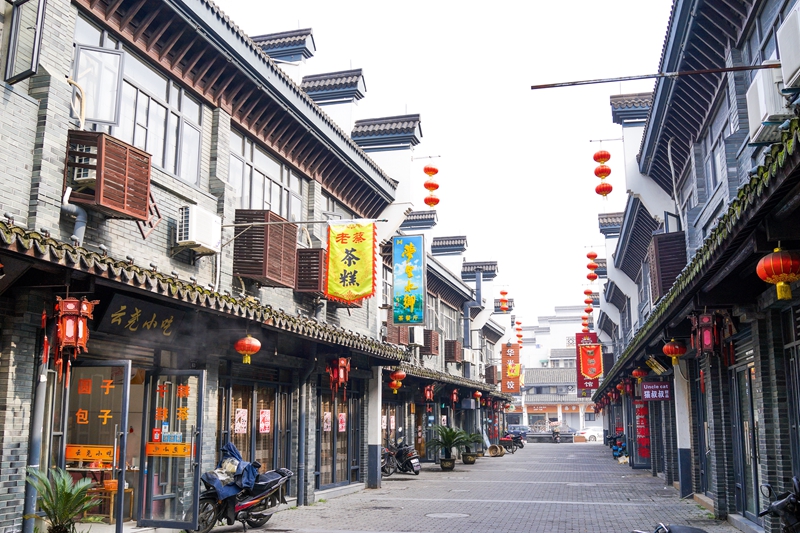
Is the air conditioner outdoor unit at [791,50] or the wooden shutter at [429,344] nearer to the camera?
the air conditioner outdoor unit at [791,50]

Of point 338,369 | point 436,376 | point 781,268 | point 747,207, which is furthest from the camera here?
point 436,376

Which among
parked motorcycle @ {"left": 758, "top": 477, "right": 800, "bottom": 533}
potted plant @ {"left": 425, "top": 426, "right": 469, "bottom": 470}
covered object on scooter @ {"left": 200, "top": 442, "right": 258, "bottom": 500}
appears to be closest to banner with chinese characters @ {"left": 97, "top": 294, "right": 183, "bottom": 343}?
covered object on scooter @ {"left": 200, "top": 442, "right": 258, "bottom": 500}

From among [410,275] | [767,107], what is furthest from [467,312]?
[767,107]

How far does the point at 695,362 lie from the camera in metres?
17.4

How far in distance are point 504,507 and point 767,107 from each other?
10.9m

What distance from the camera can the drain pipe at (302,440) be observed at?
16234 millimetres

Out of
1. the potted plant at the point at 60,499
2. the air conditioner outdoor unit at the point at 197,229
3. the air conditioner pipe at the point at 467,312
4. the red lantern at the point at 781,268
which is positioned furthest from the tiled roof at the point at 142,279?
the air conditioner pipe at the point at 467,312

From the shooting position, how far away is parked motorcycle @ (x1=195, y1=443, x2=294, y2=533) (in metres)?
11.8

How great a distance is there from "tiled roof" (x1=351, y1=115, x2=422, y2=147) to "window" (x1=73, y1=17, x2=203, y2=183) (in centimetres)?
1024

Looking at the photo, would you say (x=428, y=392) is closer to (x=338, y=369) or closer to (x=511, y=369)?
(x=338, y=369)

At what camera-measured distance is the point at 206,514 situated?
11.8 metres

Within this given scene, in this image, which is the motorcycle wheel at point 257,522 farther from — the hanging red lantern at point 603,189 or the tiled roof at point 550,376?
the tiled roof at point 550,376

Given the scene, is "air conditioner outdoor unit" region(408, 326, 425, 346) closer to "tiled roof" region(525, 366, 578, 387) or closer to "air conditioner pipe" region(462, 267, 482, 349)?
"air conditioner pipe" region(462, 267, 482, 349)

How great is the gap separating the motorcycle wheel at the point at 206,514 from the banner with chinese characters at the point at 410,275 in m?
9.54
